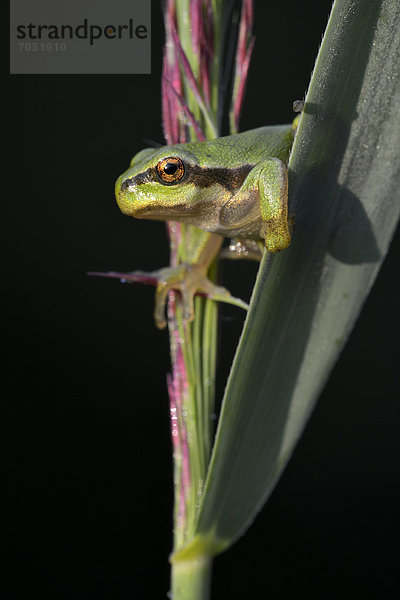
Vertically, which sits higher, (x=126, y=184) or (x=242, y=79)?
(x=242, y=79)

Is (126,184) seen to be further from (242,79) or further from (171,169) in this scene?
(242,79)

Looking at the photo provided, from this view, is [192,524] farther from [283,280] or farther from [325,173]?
[325,173]

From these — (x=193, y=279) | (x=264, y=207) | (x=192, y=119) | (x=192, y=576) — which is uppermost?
(x=192, y=119)

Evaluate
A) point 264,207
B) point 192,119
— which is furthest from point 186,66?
point 264,207

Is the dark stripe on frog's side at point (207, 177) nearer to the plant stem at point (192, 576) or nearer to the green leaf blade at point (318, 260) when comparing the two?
the green leaf blade at point (318, 260)

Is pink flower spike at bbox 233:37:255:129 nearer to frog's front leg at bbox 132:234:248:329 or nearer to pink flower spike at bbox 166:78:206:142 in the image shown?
pink flower spike at bbox 166:78:206:142

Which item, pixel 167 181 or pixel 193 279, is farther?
pixel 193 279

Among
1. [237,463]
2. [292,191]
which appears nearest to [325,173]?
[292,191]
